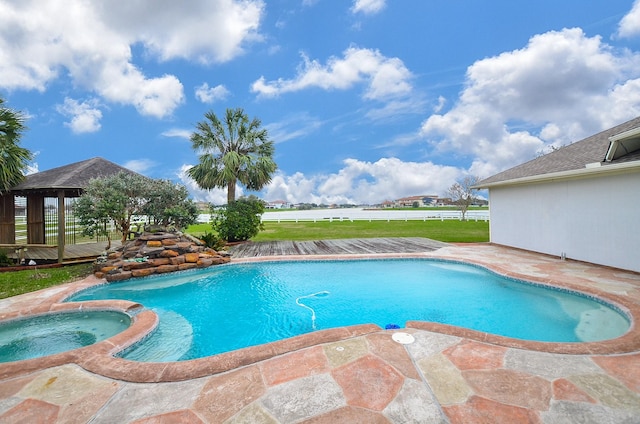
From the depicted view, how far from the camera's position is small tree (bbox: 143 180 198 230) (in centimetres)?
906

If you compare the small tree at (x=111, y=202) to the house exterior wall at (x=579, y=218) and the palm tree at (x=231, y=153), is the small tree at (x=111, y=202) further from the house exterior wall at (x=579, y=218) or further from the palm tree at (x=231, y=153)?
the house exterior wall at (x=579, y=218)

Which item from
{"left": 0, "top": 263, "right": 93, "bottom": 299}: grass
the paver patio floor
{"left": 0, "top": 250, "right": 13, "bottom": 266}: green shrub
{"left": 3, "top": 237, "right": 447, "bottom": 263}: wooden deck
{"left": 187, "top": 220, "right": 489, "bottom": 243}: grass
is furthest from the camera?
{"left": 187, "top": 220, "right": 489, "bottom": 243}: grass

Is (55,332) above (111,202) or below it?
below

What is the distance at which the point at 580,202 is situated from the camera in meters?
8.05

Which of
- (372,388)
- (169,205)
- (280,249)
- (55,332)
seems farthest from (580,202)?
(169,205)

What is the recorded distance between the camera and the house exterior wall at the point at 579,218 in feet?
22.5

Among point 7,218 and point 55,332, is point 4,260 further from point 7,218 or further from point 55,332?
point 55,332

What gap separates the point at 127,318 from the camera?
4.96m

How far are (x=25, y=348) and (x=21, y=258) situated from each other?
752cm

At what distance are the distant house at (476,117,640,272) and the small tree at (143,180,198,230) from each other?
452 inches

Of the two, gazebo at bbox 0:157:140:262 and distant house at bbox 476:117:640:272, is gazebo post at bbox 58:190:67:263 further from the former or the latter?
distant house at bbox 476:117:640:272

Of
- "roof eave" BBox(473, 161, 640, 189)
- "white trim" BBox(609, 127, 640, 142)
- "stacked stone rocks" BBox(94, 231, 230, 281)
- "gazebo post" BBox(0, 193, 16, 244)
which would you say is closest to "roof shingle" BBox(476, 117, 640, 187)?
"roof eave" BBox(473, 161, 640, 189)

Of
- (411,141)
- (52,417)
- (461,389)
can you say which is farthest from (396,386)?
(411,141)

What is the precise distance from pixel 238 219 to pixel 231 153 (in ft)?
10.5
